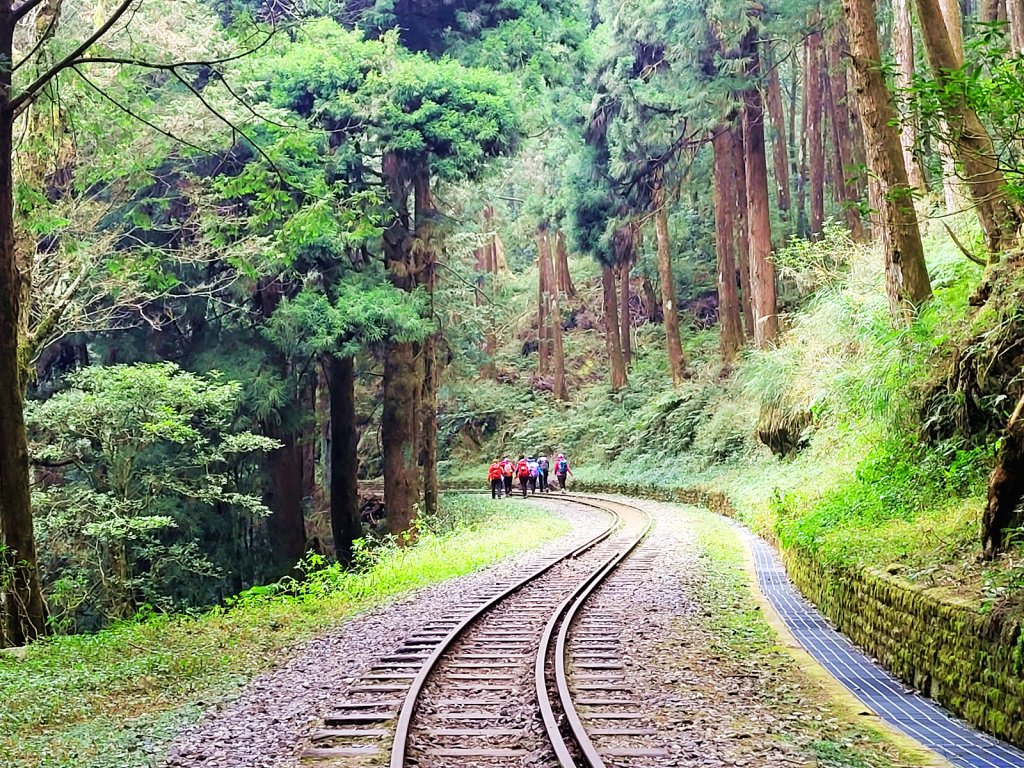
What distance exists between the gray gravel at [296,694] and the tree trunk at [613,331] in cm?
2925

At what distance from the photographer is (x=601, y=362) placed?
54.6 m

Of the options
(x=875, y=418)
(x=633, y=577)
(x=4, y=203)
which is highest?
(x=4, y=203)

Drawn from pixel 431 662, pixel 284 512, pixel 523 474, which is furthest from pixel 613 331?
pixel 431 662

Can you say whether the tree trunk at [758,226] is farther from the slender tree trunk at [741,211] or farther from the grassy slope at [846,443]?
the grassy slope at [846,443]

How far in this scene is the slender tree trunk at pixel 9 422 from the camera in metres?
10.9

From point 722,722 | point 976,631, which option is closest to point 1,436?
point 722,722

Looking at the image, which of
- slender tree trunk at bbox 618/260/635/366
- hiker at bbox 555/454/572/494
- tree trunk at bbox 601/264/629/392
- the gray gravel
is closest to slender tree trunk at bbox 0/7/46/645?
the gray gravel

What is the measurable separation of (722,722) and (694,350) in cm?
3831

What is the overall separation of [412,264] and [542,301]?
29.8 metres

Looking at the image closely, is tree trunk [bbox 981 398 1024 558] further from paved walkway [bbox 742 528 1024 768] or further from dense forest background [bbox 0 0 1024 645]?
paved walkway [bbox 742 528 1024 768]

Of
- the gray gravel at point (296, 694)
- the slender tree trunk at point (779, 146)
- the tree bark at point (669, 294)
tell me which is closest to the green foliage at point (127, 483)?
the gray gravel at point (296, 694)

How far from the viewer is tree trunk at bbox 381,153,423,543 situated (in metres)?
24.5

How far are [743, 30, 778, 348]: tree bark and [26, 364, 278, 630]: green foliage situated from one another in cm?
1377

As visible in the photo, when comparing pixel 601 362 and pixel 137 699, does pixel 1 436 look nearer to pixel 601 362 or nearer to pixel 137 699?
pixel 137 699
